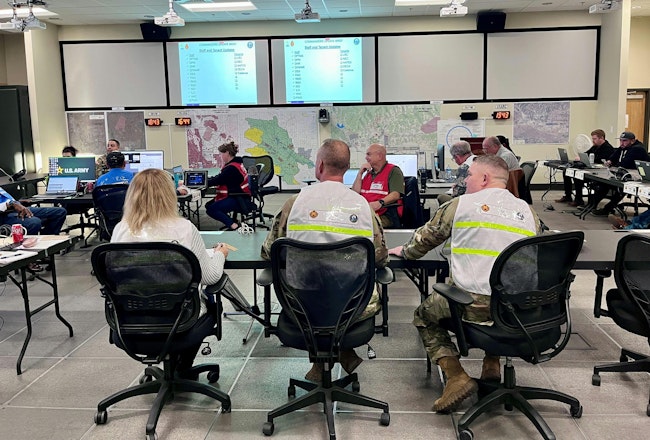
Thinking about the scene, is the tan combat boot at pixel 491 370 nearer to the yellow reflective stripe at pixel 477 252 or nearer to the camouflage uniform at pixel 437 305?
the camouflage uniform at pixel 437 305

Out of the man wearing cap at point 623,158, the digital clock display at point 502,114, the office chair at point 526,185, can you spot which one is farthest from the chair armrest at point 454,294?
the digital clock display at point 502,114

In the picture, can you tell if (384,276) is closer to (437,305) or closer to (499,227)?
(437,305)

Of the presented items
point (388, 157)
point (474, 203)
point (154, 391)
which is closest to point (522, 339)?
point (474, 203)

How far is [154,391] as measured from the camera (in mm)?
2852

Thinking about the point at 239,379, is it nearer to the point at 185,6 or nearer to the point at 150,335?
the point at 150,335

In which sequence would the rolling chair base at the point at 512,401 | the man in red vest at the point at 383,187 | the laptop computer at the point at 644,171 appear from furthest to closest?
the laptop computer at the point at 644,171 → the man in red vest at the point at 383,187 → the rolling chair base at the point at 512,401

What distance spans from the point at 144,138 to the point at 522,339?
384 inches

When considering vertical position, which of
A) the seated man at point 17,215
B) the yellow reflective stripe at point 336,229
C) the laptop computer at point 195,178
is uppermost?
the yellow reflective stripe at point 336,229

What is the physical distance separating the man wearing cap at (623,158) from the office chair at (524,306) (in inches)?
238

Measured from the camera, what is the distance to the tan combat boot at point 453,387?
2.70 m

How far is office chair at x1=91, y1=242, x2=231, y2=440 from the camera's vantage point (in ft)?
8.13

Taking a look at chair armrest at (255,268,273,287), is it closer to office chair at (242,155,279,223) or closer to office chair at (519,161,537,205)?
office chair at (519,161,537,205)

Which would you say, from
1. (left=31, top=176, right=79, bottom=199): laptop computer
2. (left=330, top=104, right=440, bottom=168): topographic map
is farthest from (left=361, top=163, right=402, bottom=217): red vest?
(left=330, top=104, right=440, bottom=168): topographic map

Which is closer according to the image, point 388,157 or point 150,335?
point 150,335
